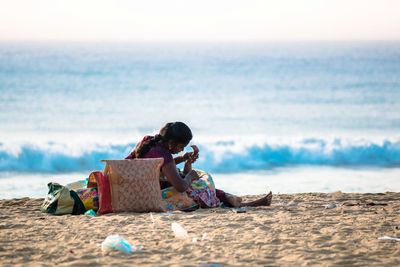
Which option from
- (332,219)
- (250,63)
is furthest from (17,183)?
(250,63)

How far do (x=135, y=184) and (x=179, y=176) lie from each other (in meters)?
0.42

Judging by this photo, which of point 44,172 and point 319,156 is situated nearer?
point 44,172

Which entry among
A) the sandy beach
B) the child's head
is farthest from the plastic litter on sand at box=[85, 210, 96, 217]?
the child's head

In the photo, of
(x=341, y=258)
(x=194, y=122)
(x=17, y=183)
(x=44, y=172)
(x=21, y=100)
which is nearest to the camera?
(x=341, y=258)

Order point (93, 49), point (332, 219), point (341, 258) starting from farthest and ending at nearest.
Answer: point (93, 49), point (332, 219), point (341, 258)

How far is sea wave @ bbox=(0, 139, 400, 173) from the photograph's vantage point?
16.6 meters

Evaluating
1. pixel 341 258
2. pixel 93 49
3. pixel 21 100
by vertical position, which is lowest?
pixel 341 258

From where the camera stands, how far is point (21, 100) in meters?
29.5

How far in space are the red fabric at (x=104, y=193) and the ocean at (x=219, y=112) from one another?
14.0ft

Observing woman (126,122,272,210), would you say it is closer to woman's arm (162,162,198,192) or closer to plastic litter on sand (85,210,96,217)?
woman's arm (162,162,198,192)

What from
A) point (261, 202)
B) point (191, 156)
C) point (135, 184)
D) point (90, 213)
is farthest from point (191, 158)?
point (90, 213)

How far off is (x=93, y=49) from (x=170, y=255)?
4753 cm

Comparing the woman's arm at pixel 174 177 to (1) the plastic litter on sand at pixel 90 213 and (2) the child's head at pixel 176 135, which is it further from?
(1) the plastic litter on sand at pixel 90 213

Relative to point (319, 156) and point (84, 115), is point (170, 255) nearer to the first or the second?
point (319, 156)
